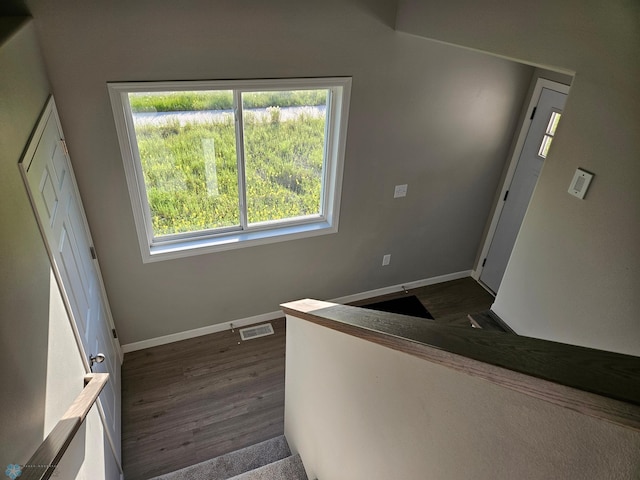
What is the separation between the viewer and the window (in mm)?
2754

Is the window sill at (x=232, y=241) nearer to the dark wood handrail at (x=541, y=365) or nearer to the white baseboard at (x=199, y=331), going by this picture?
the white baseboard at (x=199, y=331)

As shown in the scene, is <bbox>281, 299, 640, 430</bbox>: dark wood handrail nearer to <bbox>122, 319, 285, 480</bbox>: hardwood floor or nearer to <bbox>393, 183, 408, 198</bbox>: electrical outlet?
<bbox>122, 319, 285, 480</bbox>: hardwood floor

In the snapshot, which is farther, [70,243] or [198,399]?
[198,399]

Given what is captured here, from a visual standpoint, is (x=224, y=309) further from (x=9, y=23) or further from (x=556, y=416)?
(x=556, y=416)

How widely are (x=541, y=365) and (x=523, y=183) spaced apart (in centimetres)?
366

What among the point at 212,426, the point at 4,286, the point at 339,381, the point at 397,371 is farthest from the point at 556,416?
the point at 212,426

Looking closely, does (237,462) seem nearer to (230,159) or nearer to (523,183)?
(230,159)

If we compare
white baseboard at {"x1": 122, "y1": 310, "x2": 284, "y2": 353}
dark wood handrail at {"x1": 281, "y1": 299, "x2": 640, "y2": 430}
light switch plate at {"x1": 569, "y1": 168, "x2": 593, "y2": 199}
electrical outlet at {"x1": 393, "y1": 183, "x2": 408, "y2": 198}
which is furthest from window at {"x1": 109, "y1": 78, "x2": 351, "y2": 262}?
dark wood handrail at {"x1": 281, "y1": 299, "x2": 640, "y2": 430}

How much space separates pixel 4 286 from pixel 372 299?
3439mm

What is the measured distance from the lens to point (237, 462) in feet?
8.38

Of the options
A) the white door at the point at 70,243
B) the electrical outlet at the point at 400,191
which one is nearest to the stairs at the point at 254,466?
the white door at the point at 70,243

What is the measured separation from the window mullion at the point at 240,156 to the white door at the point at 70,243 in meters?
1.10

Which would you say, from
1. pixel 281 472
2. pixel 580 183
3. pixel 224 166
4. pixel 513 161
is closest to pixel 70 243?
pixel 224 166

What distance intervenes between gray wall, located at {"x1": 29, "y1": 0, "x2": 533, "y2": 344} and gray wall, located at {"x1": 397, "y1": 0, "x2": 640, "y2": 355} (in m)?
1.10
